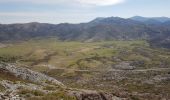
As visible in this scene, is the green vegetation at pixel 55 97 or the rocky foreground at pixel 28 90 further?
the green vegetation at pixel 55 97

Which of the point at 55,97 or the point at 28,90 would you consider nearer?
the point at 55,97

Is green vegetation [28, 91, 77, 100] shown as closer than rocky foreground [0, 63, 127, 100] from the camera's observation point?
No

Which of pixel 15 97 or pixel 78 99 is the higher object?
pixel 15 97

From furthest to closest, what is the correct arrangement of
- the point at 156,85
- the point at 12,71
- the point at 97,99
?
the point at 156,85 → the point at 12,71 → the point at 97,99

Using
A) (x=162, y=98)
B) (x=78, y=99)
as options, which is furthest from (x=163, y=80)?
(x=78, y=99)

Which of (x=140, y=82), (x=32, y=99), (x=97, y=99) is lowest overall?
(x=140, y=82)

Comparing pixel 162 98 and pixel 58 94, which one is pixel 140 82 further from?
pixel 58 94

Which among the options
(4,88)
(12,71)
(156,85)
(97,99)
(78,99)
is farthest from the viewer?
(156,85)

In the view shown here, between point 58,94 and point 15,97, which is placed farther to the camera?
point 58,94

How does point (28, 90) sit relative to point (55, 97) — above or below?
above
